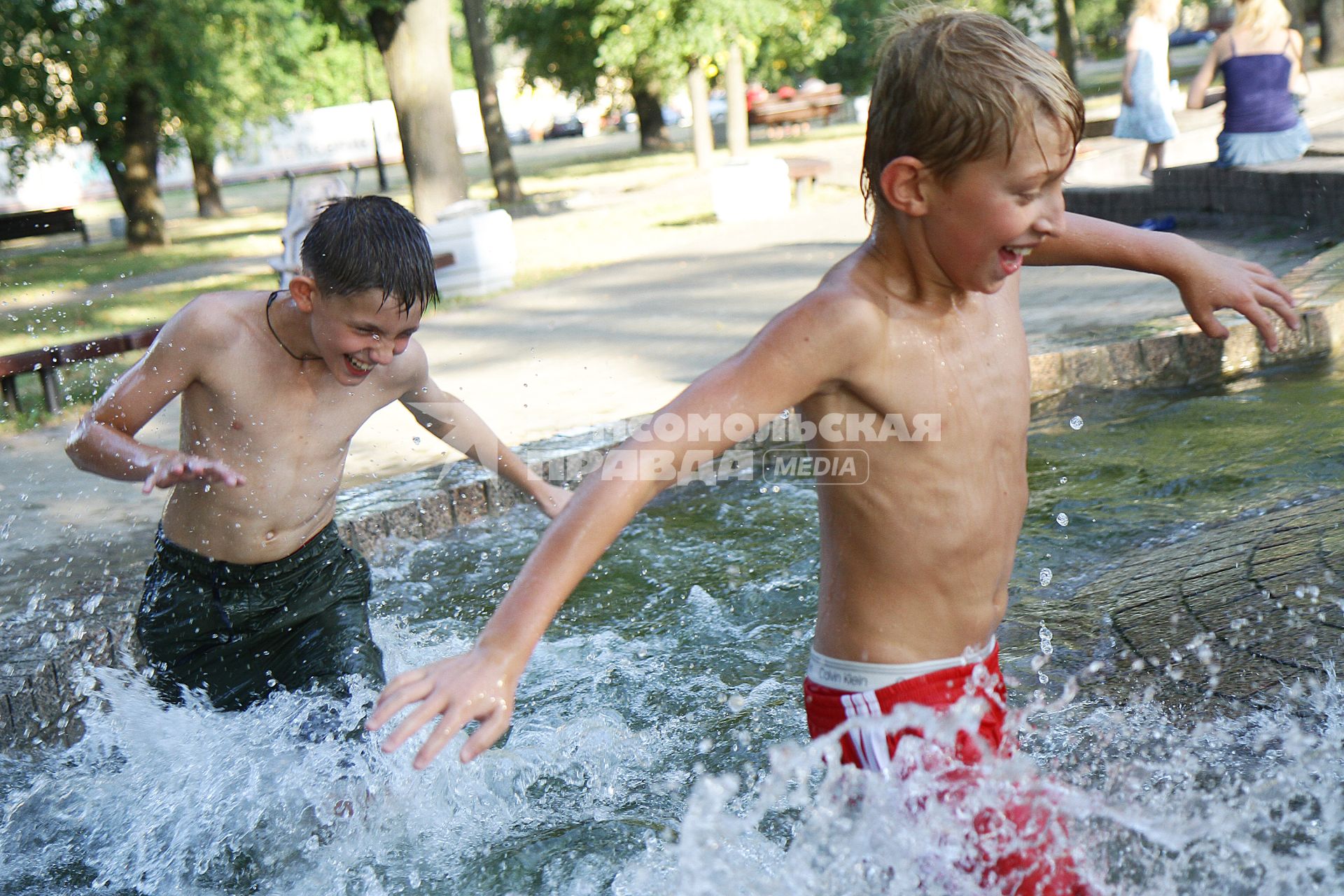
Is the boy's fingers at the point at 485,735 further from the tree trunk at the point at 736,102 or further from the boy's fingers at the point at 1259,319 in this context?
the tree trunk at the point at 736,102

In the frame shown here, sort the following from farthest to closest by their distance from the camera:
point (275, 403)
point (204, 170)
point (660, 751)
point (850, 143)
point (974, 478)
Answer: point (204, 170), point (850, 143), point (660, 751), point (275, 403), point (974, 478)

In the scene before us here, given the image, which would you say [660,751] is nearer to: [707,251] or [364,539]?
[364,539]

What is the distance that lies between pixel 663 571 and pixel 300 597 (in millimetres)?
1711

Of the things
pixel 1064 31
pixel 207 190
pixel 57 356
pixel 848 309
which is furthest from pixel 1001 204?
pixel 207 190

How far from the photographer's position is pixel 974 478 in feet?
7.34

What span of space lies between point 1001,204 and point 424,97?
1520 cm

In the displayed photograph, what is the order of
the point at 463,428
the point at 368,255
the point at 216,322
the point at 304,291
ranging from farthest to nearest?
the point at 463,428, the point at 216,322, the point at 304,291, the point at 368,255

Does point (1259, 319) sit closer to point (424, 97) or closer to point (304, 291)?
point (304, 291)

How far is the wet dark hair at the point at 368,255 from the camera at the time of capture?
2908 millimetres

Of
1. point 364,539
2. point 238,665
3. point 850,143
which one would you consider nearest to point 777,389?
point 238,665

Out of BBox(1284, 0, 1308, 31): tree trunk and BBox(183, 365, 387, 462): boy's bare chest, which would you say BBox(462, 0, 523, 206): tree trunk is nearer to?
BBox(1284, 0, 1308, 31): tree trunk

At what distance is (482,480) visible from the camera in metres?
5.23

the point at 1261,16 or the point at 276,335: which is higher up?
the point at 1261,16

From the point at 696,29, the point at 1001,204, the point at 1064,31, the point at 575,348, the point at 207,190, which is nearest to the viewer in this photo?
the point at 1001,204
